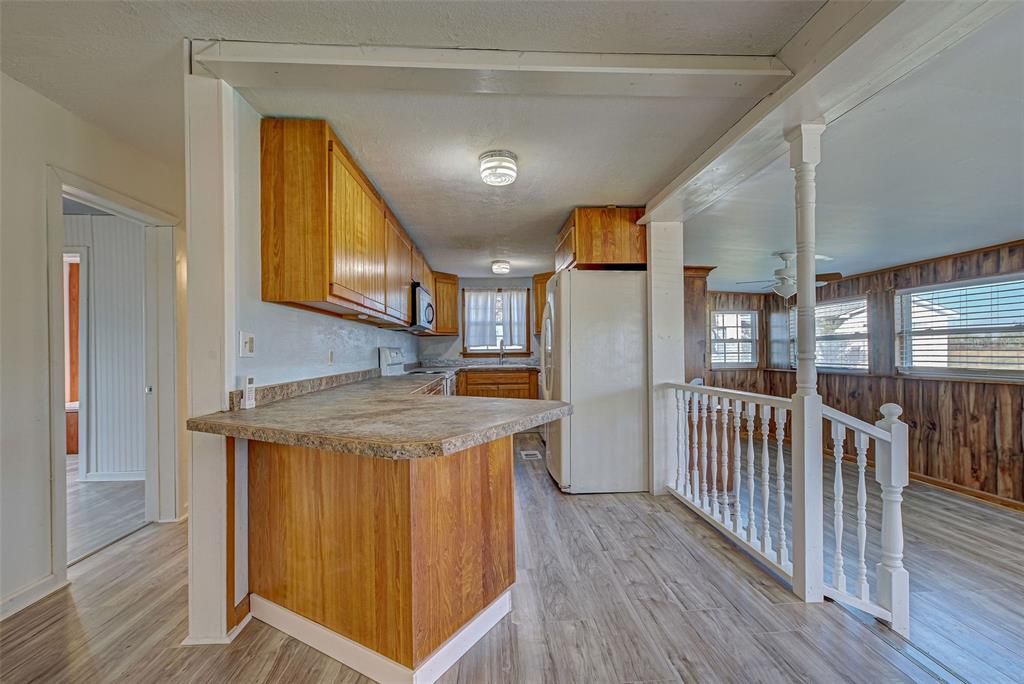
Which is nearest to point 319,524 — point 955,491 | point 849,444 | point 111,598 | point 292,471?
point 292,471

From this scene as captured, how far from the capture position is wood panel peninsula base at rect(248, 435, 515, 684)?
1377 millimetres

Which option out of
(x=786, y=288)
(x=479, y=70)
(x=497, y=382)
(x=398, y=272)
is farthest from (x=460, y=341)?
(x=479, y=70)

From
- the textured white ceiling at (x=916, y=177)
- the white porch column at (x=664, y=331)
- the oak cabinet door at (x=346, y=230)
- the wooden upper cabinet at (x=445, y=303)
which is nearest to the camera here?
the textured white ceiling at (x=916, y=177)

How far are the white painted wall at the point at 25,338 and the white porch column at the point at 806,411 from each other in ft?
11.3

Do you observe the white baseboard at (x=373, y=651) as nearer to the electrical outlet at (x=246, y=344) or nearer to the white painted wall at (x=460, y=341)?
the electrical outlet at (x=246, y=344)

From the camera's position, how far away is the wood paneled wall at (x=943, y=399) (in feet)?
11.9

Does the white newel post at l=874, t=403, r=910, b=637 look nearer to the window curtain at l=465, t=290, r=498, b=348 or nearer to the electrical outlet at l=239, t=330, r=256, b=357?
the electrical outlet at l=239, t=330, r=256, b=357

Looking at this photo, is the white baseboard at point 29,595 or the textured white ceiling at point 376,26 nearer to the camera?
the textured white ceiling at point 376,26

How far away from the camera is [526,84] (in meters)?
1.68

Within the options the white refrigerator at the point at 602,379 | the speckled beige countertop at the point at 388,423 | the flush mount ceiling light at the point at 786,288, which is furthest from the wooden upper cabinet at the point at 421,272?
the flush mount ceiling light at the point at 786,288

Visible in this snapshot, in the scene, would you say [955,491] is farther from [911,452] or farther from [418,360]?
[418,360]

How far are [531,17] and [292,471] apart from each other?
72.7 inches

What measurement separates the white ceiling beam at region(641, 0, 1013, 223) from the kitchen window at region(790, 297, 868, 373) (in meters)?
3.88

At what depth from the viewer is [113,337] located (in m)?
3.49
